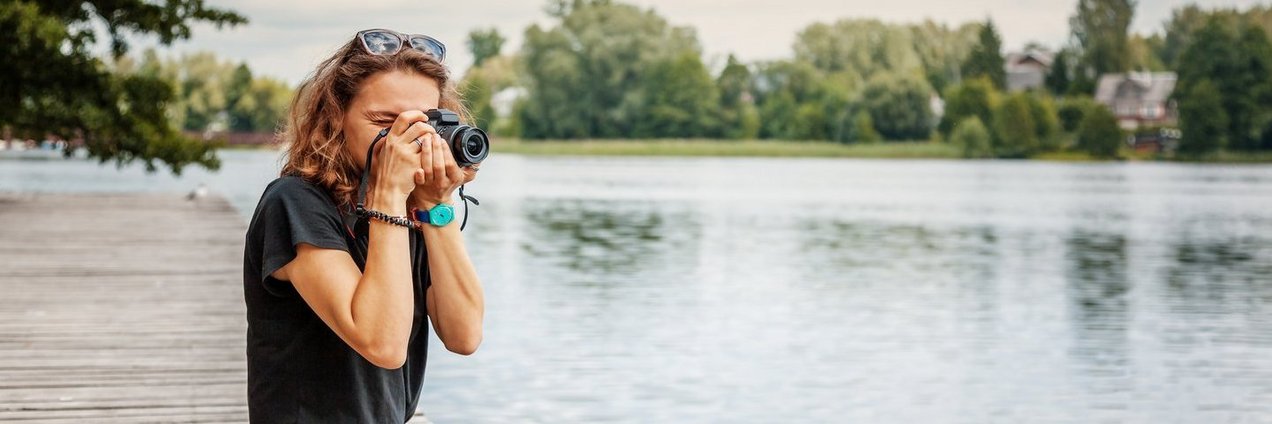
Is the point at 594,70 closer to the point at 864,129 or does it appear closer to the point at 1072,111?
the point at 864,129

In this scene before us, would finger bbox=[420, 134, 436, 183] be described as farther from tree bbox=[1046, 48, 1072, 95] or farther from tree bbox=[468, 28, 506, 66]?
tree bbox=[468, 28, 506, 66]

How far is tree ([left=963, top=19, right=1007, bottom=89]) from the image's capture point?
102 metres

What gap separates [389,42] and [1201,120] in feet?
282

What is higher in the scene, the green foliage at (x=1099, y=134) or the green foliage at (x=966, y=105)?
the green foliage at (x=966, y=105)

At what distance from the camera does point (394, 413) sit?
6.68ft

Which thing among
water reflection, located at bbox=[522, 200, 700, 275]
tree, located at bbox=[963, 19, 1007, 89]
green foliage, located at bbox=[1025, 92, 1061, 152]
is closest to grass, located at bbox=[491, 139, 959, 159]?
green foliage, located at bbox=[1025, 92, 1061, 152]

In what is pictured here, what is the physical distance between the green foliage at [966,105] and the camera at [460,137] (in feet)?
289

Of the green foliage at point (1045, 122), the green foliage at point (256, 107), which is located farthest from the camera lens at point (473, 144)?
the green foliage at point (256, 107)

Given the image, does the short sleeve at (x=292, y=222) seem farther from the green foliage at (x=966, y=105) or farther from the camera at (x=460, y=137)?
the green foliage at (x=966, y=105)

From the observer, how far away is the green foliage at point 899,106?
87.3 meters

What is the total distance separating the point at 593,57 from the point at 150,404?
86.1m

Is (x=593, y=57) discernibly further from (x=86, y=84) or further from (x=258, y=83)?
(x=86, y=84)

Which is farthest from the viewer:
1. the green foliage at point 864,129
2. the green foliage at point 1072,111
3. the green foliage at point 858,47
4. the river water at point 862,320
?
the green foliage at point 858,47

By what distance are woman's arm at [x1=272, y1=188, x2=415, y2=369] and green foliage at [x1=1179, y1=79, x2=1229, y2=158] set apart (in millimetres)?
85402
